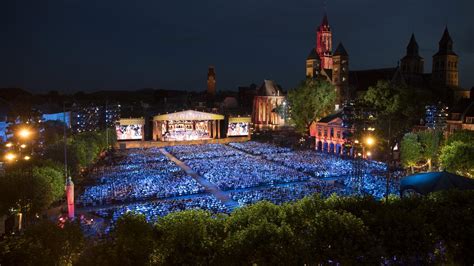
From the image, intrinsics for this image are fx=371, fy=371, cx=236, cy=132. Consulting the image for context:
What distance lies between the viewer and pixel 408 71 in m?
80.6

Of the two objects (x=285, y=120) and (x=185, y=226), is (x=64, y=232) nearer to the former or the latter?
(x=185, y=226)

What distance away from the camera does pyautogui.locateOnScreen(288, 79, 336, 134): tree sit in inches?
2283

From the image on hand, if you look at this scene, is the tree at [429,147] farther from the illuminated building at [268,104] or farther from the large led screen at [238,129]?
the illuminated building at [268,104]

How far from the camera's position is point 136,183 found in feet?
108

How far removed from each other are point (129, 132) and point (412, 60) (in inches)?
2395

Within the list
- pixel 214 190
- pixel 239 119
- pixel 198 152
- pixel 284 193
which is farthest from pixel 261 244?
pixel 239 119

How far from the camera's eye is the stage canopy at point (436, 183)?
73.5ft

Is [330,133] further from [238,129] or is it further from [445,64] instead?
[445,64]

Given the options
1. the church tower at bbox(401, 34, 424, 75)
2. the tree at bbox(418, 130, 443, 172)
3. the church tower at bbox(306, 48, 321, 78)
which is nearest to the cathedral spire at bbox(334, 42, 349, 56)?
the church tower at bbox(306, 48, 321, 78)

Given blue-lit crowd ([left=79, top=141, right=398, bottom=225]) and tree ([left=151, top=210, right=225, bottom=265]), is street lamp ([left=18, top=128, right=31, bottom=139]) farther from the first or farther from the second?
tree ([left=151, top=210, right=225, bottom=265])

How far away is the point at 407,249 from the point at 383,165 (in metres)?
30.2

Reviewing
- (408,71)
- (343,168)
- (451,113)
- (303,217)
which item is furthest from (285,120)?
(303,217)

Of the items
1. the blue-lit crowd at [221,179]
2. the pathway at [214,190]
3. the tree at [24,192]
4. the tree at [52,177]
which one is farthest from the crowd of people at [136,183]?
the tree at [24,192]

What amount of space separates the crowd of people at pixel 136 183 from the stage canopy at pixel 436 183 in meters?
16.2
